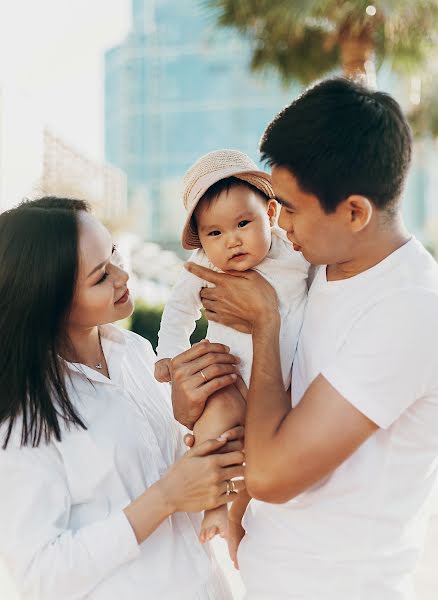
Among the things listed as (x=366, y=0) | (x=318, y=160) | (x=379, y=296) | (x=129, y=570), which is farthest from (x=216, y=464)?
(x=366, y=0)

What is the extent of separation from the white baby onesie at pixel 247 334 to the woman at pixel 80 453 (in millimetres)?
248

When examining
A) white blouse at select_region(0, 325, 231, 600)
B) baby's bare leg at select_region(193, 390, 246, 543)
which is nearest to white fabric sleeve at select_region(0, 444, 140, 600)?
white blouse at select_region(0, 325, 231, 600)

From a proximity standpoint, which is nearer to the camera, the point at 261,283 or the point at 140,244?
the point at 261,283

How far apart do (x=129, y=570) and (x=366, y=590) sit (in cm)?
51

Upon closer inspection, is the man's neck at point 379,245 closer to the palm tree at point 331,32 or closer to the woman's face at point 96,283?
the woman's face at point 96,283

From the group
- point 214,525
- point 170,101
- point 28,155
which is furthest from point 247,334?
point 170,101

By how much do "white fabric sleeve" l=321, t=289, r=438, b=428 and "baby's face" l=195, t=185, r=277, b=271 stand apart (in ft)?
2.07

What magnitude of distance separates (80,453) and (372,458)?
2.06 ft

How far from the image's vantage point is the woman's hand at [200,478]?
1.80 metres

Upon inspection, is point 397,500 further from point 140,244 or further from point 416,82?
point 140,244

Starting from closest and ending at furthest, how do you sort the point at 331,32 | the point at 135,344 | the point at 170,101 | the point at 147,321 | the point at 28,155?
the point at 135,344
the point at 331,32
the point at 28,155
the point at 147,321
the point at 170,101

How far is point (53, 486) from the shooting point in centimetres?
173

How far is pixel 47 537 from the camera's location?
1.70m

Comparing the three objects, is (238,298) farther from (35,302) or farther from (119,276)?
(35,302)
